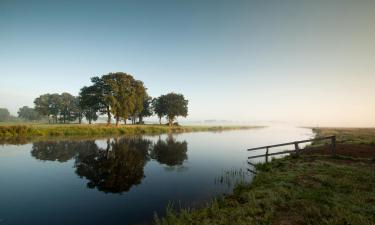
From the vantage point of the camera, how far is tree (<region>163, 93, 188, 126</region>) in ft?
331

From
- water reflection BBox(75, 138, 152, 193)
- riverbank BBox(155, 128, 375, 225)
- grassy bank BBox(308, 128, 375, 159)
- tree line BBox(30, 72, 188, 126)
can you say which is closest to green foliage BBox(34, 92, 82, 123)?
tree line BBox(30, 72, 188, 126)

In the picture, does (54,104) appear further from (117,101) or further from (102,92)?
(117,101)

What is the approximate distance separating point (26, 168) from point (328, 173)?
92.1 ft

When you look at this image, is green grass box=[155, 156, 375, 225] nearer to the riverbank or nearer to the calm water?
the riverbank

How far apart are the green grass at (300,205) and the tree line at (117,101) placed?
6133 centimetres

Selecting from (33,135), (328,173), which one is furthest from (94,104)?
(328,173)

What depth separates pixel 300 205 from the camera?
940 centimetres

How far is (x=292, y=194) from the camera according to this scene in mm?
10781

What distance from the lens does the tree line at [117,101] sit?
2749 inches

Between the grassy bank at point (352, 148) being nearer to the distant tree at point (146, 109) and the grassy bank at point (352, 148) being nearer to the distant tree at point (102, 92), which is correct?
the distant tree at point (102, 92)

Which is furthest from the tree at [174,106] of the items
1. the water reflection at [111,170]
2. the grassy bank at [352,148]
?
the water reflection at [111,170]

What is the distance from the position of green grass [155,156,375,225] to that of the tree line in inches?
2415

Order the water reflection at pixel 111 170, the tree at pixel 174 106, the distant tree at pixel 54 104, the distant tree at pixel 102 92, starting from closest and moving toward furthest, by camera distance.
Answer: the water reflection at pixel 111 170, the distant tree at pixel 102 92, the tree at pixel 174 106, the distant tree at pixel 54 104

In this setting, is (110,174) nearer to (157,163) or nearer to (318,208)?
(157,163)
